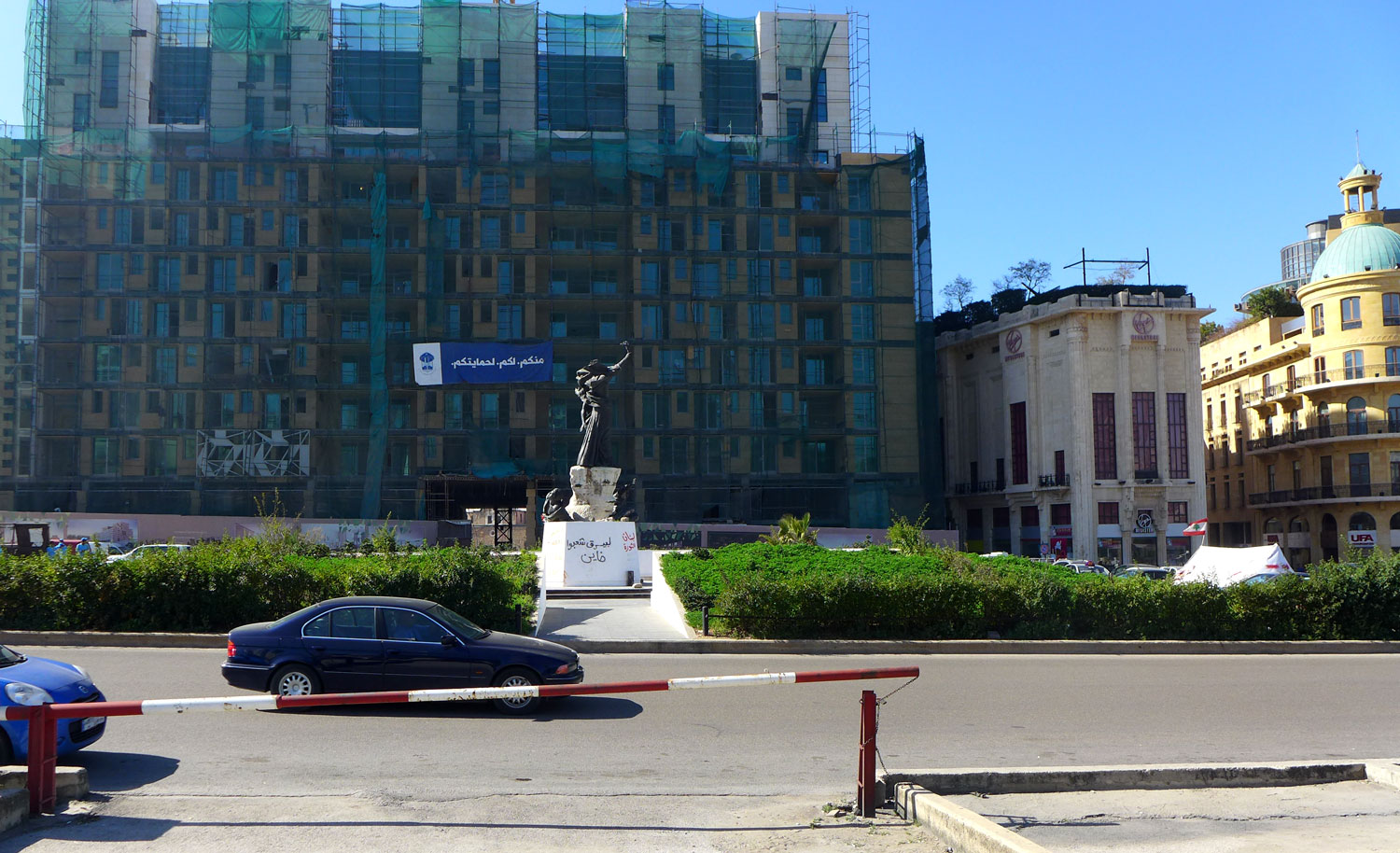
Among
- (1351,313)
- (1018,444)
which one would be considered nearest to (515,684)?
(1018,444)

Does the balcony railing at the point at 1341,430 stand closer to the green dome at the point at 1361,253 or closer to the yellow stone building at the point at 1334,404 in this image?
the yellow stone building at the point at 1334,404

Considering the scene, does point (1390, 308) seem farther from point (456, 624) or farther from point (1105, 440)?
point (456, 624)

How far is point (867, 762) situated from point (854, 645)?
9670mm

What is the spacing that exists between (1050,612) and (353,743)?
1210 cm

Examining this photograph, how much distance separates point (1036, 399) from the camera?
64.8 m

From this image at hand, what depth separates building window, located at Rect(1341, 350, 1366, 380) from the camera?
199 ft

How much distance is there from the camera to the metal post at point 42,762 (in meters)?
7.39

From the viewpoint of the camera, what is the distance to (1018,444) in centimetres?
6662

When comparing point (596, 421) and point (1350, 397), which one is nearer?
point (596, 421)

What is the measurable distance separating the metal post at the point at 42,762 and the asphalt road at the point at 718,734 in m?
0.99

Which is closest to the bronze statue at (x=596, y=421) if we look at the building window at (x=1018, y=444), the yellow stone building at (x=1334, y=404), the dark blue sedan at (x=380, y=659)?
the dark blue sedan at (x=380, y=659)

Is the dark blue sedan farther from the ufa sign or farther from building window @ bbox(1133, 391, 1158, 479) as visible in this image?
the ufa sign

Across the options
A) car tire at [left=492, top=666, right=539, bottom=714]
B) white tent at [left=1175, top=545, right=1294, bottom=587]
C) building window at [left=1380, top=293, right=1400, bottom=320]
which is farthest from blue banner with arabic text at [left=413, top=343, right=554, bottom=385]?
car tire at [left=492, top=666, right=539, bottom=714]

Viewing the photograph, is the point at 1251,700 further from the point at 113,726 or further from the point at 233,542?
the point at 233,542
